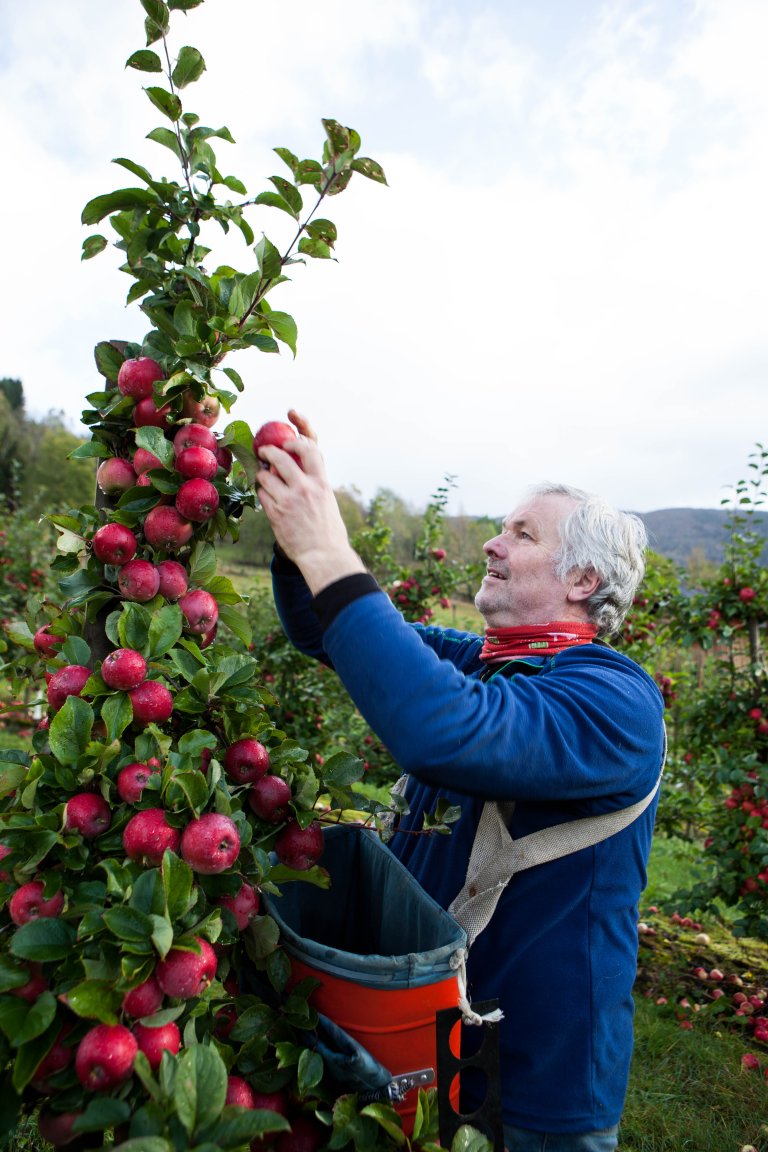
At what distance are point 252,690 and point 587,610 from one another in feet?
2.86

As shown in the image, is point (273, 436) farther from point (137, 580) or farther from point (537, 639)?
point (537, 639)

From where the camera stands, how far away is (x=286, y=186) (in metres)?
1.24

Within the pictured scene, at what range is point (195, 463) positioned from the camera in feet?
3.74

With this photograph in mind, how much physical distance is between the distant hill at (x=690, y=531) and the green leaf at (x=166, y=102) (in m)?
1.41

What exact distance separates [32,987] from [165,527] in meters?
0.61

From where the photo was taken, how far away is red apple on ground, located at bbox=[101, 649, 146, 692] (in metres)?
1.05

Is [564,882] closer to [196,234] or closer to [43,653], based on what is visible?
[43,653]

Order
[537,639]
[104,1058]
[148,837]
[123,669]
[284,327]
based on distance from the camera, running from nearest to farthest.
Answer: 1. [104,1058]
2. [148,837]
3. [123,669]
4. [284,327]
5. [537,639]

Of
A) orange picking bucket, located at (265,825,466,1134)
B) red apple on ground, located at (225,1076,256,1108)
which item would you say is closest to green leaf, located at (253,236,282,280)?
orange picking bucket, located at (265,825,466,1134)

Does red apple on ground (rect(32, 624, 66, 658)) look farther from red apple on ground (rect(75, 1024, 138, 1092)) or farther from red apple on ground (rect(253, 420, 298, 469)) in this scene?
red apple on ground (rect(75, 1024, 138, 1092))

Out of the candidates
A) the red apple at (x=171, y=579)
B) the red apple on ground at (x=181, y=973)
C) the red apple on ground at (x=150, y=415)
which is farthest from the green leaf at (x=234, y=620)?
the red apple on ground at (x=181, y=973)

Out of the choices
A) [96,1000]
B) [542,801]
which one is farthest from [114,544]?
[542,801]

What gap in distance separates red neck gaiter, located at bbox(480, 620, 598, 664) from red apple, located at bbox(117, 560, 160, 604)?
790mm

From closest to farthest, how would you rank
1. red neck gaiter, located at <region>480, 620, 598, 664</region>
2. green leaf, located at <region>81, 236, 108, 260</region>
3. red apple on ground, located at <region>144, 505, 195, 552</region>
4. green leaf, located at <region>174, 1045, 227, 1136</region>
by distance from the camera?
green leaf, located at <region>174, 1045, 227, 1136</region> → red apple on ground, located at <region>144, 505, 195, 552</region> → green leaf, located at <region>81, 236, 108, 260</region> → red neck gaiter, located at <region>480, 620, 598, 664</region>
